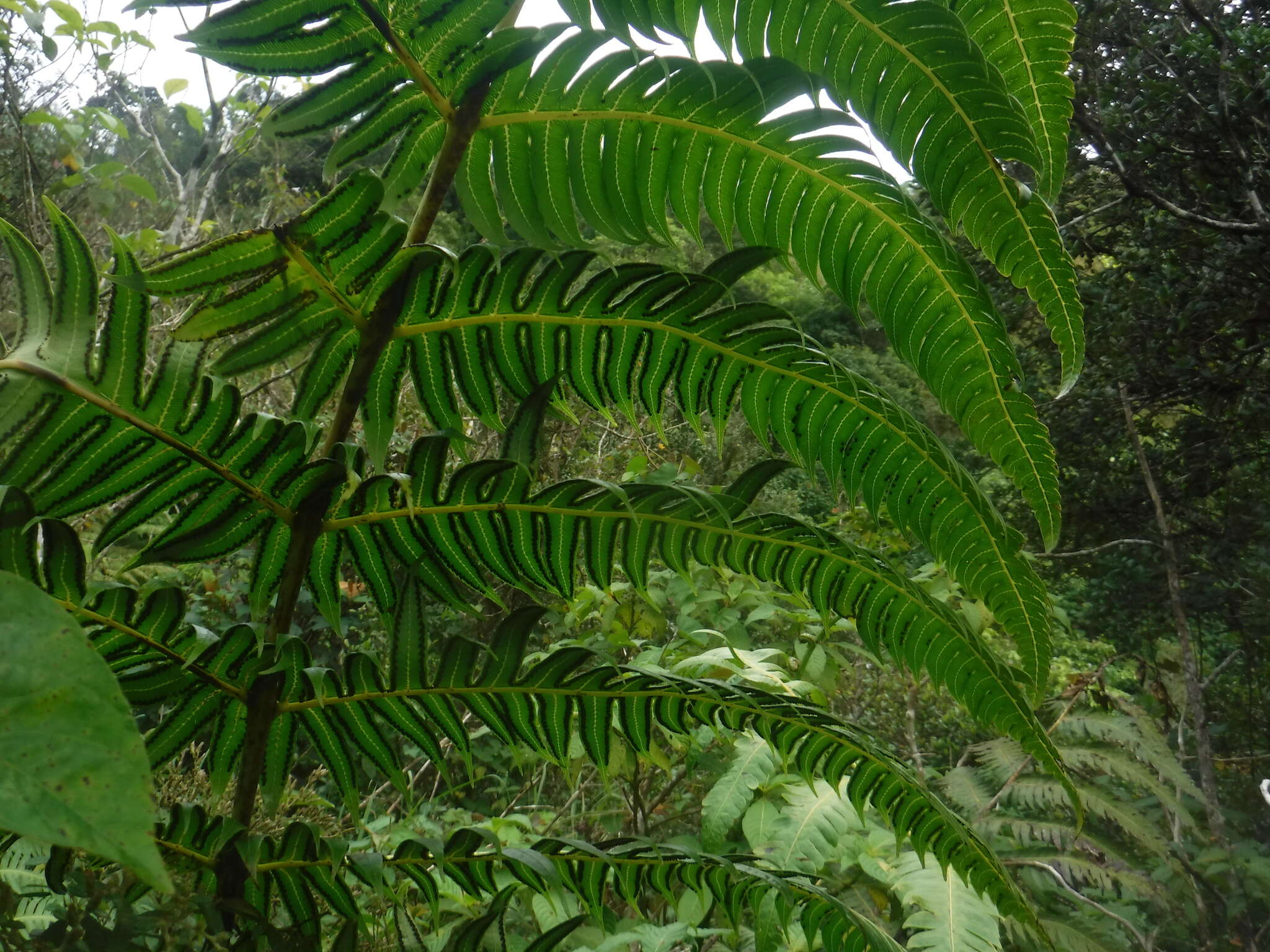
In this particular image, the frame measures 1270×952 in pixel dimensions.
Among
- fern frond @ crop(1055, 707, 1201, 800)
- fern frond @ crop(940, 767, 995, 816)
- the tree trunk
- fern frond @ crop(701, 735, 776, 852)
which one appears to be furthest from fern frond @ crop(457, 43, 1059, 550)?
the tree trunk

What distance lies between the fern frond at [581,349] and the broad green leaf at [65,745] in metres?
0.34

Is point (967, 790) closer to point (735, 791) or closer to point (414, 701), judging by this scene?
point (735, 791)

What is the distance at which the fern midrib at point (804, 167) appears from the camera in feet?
2.02

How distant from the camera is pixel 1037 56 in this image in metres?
0.69

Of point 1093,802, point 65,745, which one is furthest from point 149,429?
point 1093,802

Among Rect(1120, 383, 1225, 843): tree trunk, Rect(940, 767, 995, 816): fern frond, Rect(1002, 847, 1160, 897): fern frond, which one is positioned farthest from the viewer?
Rect(1120, 383, 1225, 843): tree trunk

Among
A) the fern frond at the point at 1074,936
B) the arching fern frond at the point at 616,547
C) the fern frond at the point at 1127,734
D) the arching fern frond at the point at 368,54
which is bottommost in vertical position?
the fern frond at the point at 1074,936

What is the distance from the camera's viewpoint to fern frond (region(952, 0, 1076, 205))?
67cm

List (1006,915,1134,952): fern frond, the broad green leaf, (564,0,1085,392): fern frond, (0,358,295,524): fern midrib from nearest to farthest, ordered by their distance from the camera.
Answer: the broad green leaf
(0,358,295,524): fern midrib
(564,0,1085,392): fern frond
(1006,915,1134,952): fern frond

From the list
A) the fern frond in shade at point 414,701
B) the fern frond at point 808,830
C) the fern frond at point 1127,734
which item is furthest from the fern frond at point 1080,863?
the fern frond in shade at point 414,701

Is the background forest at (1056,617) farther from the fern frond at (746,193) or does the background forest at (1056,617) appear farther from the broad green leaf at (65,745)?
the broad green leaf at (65,745)

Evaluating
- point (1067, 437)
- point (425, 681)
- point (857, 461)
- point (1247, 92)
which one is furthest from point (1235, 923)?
point (425, 681)

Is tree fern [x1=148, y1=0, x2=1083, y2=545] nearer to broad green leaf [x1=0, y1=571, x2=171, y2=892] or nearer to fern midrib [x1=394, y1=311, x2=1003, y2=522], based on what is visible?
fern midrib [x1=394, y1=311, x2=1003, y2=522]

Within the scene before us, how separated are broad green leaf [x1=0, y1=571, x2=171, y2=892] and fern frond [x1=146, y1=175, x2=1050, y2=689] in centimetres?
34
